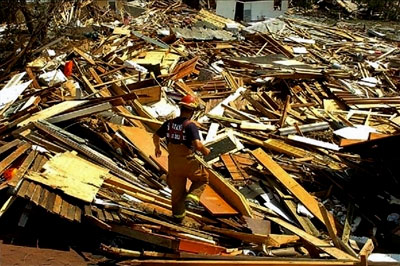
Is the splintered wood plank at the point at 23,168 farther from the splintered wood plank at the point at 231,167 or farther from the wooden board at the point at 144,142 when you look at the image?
the splintered wood plank at the point at 231,167

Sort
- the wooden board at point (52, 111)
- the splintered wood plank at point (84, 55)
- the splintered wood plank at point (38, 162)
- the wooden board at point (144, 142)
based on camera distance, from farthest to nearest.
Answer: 1. the splintered wood plank at point (84, 55)
2. the wooden board at point (52, 111)
3. the wooden board at point (144, 142)
4. the splintered wood plank at point (38, 162)

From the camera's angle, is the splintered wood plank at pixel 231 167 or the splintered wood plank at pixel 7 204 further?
the splintered wood plank at pixel 231 167

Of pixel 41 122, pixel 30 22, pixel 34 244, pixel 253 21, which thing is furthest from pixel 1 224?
pixel 253 21

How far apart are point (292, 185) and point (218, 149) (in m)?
1.37

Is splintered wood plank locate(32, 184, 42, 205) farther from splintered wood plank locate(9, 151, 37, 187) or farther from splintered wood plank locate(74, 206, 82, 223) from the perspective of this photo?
splintered wood plank locate(74, 206, 82, 223)

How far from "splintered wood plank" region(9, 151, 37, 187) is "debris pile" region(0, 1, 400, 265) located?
0.02 m

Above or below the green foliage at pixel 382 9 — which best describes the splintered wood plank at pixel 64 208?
above

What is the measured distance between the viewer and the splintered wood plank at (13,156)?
20.5 feet

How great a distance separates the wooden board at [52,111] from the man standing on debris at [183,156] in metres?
2.12

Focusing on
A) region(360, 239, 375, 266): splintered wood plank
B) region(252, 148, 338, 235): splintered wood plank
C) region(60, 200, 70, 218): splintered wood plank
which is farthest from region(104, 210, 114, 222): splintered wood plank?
region(360, 239, 375, 266): splintered wood plank

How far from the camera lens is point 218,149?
777 centimetres

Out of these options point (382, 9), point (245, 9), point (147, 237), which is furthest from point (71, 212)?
point (382, 9)

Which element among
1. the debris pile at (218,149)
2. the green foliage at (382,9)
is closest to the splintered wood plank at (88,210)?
the debris pile at (218,149)

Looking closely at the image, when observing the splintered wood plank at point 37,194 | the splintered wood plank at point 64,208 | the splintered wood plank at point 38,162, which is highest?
the splintered wood plank at point 38,162
